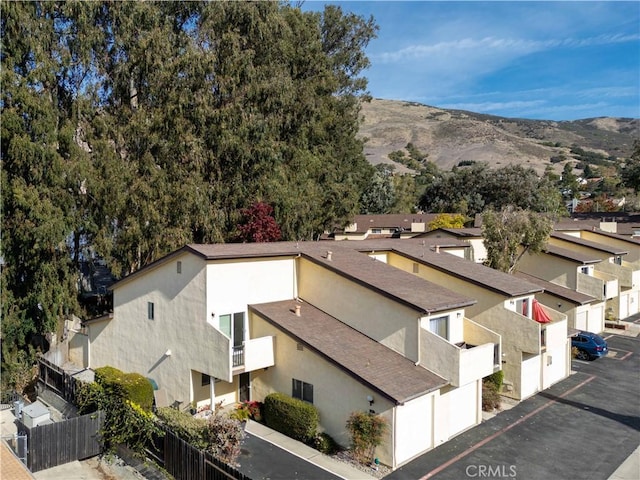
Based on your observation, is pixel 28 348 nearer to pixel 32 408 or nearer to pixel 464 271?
pixel 32 408

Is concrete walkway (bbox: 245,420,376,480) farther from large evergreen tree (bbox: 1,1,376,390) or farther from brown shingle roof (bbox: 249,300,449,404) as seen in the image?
large evergreen tree (bbox: 1,1,376,390)

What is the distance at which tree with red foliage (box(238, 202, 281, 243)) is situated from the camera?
1233 inches

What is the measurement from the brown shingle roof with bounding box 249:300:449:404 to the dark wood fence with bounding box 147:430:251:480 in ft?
16.8

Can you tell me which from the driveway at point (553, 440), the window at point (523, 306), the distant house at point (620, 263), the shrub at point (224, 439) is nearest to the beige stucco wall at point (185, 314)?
the shrub at point (224, 439)

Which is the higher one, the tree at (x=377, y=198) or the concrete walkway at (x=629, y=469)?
the tree at (x=377, y=198)

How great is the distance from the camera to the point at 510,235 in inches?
1255

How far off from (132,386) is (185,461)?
5.64m

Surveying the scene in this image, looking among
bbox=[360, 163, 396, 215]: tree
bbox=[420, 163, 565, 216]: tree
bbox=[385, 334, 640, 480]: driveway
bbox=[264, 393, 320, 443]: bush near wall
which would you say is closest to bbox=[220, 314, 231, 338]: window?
bbox=[264, 393, 320, 443]: bush near wall

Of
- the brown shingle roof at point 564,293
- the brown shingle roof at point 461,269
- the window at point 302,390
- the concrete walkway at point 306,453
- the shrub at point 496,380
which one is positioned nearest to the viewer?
the concrete walkway at point 306,453

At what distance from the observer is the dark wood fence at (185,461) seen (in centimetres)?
1302

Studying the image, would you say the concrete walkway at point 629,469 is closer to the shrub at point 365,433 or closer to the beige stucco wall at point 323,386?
the beige stucco wall at point 323,386

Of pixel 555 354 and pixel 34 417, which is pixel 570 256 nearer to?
pixel 555 354

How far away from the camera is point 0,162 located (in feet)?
77.0

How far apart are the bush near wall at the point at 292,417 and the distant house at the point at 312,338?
44 cm
